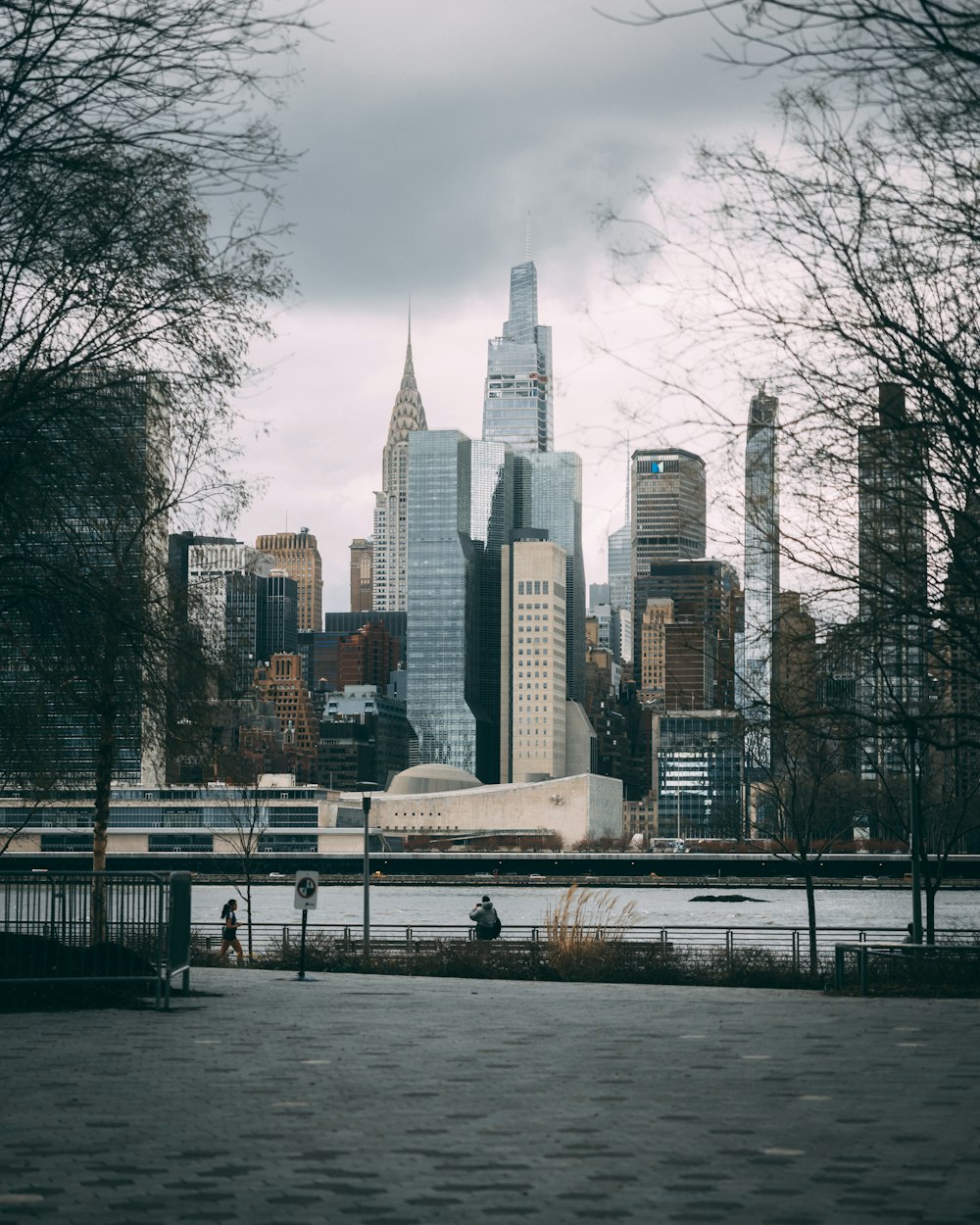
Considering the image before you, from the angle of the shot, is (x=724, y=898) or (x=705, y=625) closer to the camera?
(x=705, y=625)

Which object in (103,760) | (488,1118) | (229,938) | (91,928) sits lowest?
(229,938)

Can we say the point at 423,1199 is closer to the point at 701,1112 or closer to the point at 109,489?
the point at 701,1112

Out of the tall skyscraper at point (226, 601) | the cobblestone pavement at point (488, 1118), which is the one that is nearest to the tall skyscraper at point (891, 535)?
the cobblestone pavement at point (488, 1118)

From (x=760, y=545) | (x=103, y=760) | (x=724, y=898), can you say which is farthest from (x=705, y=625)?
(x=724, y=898)

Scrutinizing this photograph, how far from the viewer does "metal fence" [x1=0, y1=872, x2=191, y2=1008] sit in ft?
62.9

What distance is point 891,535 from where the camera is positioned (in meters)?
17.0

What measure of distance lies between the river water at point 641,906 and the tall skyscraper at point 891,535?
56445 millimetres

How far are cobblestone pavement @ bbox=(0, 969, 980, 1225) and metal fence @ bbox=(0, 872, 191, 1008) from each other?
1.05m

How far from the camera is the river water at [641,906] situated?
9931 centimetres

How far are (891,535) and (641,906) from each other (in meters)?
123

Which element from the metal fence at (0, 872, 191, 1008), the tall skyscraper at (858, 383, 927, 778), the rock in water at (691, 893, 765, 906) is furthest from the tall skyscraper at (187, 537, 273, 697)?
the rock in water at (691, 893, 765, 906)

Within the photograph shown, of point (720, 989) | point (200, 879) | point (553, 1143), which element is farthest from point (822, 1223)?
point (200, 879)

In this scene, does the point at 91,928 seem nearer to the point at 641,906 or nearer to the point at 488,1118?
the point at 488,1118

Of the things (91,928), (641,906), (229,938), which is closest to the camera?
(91,928)
